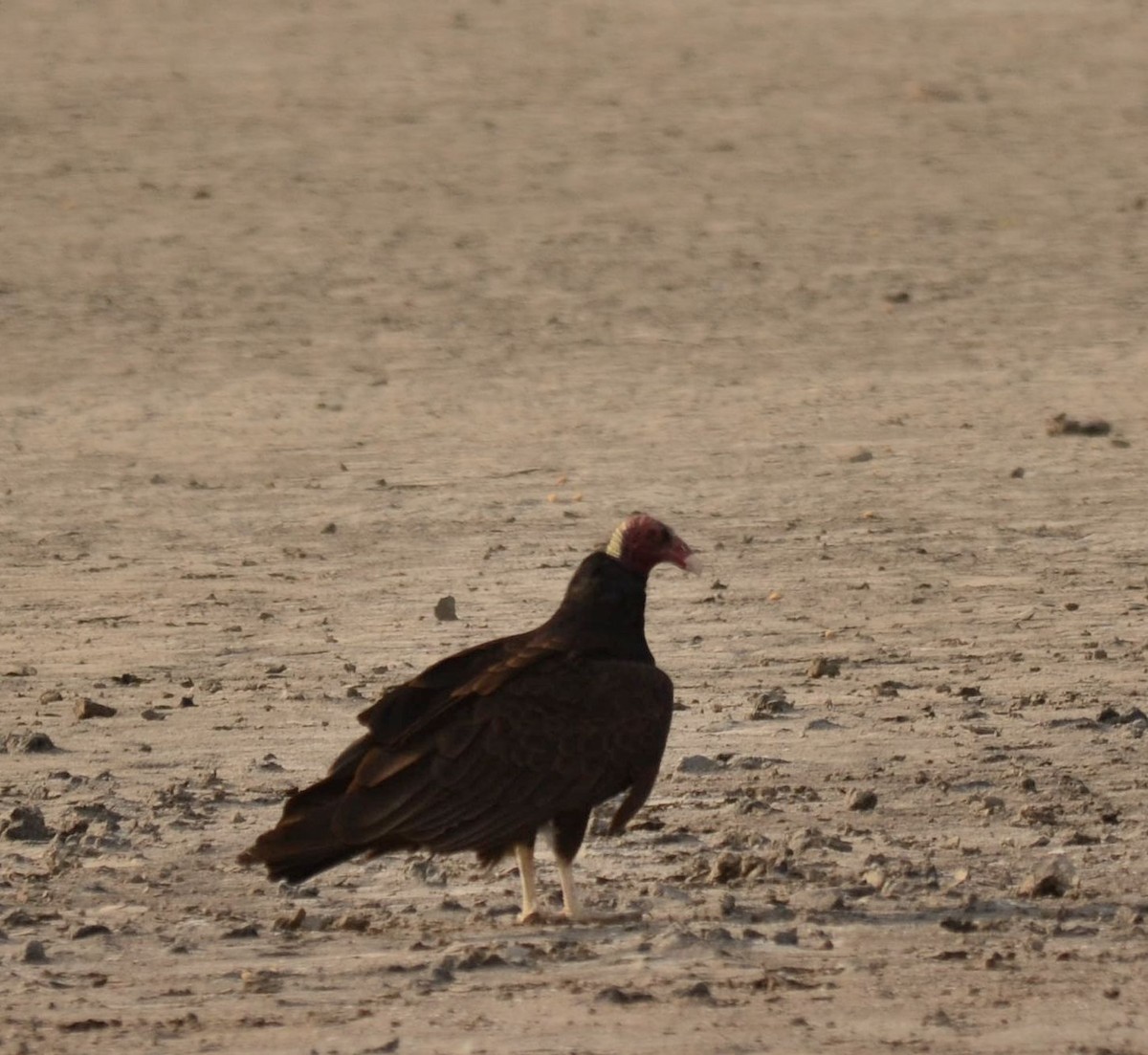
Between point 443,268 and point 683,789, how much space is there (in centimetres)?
850

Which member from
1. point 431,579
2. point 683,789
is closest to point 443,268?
point 431,579

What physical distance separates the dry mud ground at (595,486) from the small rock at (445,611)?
3.0 inches

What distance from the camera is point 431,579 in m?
9.79

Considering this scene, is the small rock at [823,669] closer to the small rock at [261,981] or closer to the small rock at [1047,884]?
the small rock at [1047,884]

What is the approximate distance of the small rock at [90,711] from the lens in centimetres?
790

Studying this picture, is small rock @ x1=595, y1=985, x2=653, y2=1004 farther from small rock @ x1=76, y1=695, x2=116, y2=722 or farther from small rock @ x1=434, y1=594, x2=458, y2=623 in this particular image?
small rock @ x1=434, y1=594, x2=458, y2=623

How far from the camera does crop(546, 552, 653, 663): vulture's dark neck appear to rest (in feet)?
20.8

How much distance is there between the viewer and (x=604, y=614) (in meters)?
6.39

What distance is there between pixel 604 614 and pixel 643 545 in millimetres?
288

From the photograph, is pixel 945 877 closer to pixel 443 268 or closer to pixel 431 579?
pixel 431 579

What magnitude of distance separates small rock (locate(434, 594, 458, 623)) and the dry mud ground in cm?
8

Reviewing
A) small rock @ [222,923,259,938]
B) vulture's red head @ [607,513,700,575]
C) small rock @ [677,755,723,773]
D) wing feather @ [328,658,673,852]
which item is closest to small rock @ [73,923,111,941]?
small rock @ [222,923,259,938]

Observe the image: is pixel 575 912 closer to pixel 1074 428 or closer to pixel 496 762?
pixel 496 762

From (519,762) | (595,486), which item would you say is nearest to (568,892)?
(519,762)
